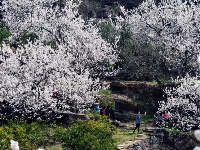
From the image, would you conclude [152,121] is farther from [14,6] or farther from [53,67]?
[14,6]

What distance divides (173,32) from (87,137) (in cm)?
2180

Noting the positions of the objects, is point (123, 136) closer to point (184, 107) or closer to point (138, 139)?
point (138, 139)

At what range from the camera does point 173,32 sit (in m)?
38.8

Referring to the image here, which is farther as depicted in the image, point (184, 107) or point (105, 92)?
point (105, 92)

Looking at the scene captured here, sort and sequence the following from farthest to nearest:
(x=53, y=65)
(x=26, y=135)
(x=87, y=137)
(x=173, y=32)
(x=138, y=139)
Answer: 1. (x=173, y=32)
2. (x=53, y=65)
3. (x=138, y=139)
4. (x=26, y=135)
5. (x=87, y=137)

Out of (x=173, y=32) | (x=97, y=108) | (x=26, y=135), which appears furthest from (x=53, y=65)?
(x=173, y=32)

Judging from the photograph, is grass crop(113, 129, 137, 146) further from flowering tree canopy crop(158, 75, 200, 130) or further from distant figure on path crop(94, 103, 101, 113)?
flowering tree canopy crop(158, 75, 200, 130)

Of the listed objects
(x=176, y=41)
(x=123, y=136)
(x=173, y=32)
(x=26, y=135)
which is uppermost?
(x=173, y=32)

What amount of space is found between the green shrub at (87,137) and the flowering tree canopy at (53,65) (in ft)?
19.5

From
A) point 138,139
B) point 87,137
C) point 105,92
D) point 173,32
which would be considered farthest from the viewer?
point 173,32

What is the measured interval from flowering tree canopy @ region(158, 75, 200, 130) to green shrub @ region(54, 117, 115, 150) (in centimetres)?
1003

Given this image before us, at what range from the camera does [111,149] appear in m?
19.7

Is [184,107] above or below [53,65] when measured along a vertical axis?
below

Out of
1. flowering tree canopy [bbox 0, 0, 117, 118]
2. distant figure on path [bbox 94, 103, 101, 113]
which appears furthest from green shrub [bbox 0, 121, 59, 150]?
distant figure on path [bbox 94, 103, 101, 113]
